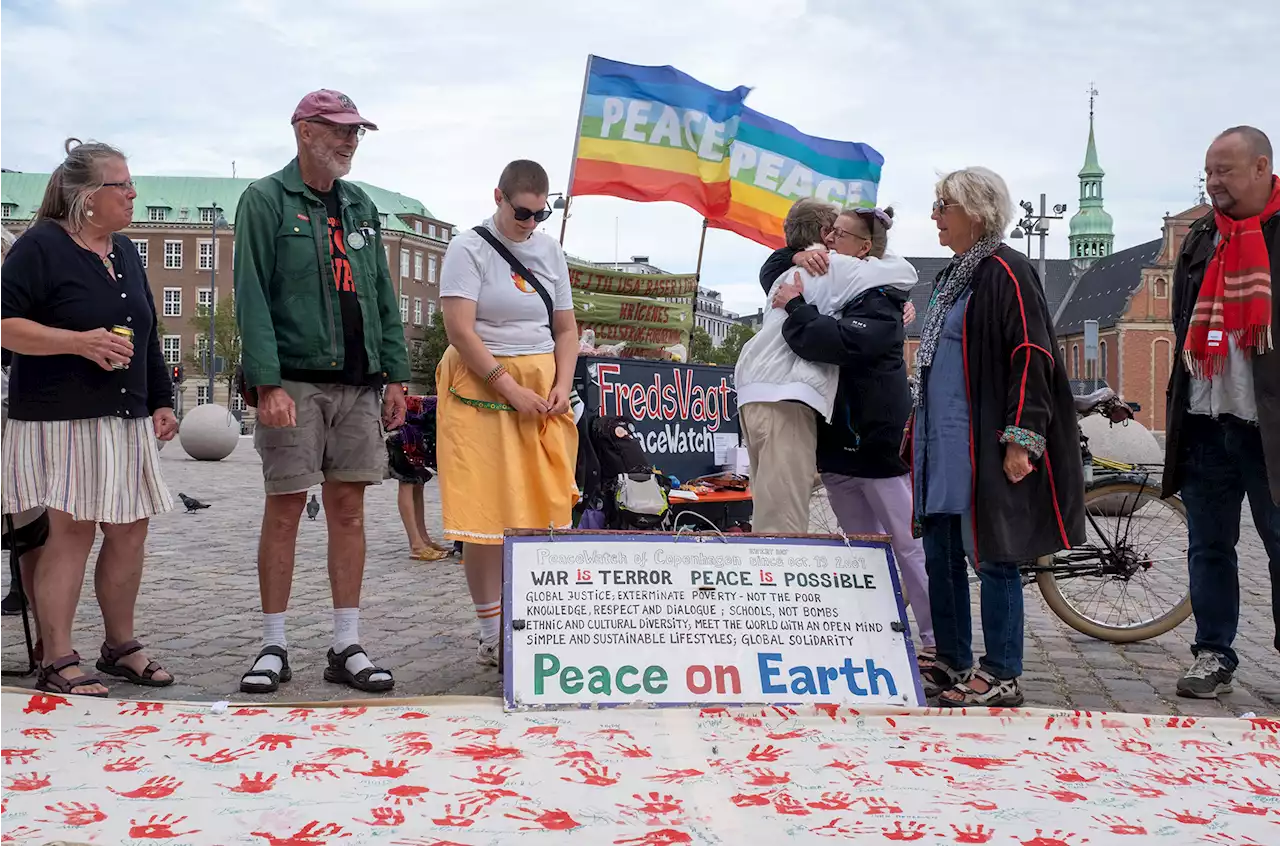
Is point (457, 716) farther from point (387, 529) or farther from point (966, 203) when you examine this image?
point (387, 529)

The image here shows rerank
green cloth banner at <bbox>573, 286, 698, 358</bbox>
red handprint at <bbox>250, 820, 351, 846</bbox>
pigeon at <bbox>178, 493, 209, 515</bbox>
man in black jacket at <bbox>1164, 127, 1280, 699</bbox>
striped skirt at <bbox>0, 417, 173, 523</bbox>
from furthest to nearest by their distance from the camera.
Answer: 1. pigeon at <bbox>178, 493, 209, 515</bbox>
2. green cloth banner at <bbox>573, 286, 698, 358</bbox>
3. man in black jacket at <bbox>1164, 127, 1280, 699</bbox>
4. striped skirt at <bbox>0, 417, 173, 523</bbox>
5. red handprint at <bbox>250, 820, 351, 846</bbox>

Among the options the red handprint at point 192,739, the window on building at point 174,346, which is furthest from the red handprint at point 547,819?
the window on building at point 174,346

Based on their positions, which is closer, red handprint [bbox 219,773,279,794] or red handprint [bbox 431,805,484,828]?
red handprint [bbox 431,805,484,828]

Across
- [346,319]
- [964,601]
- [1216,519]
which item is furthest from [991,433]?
[346,319]

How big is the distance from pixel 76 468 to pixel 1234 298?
14.5 feet

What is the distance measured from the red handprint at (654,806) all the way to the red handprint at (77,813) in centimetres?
128

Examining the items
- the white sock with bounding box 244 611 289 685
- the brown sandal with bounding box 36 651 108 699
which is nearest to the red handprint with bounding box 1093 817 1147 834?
the white sock with bounding box 244 611 289 685

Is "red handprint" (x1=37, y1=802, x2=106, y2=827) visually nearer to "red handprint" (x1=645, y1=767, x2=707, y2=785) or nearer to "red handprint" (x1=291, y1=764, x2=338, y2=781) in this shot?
"red handprint" (x1=291, y1=764, x2=338, y2=781)

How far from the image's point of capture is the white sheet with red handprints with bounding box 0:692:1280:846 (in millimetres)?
2777

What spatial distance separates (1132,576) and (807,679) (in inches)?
98.5

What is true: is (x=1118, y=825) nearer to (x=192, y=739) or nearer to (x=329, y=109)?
(x=192, y=739)

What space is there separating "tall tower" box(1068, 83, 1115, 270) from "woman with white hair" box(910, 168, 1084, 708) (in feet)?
387

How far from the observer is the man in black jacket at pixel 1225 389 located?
4.32 m

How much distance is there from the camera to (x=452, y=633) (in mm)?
5719
